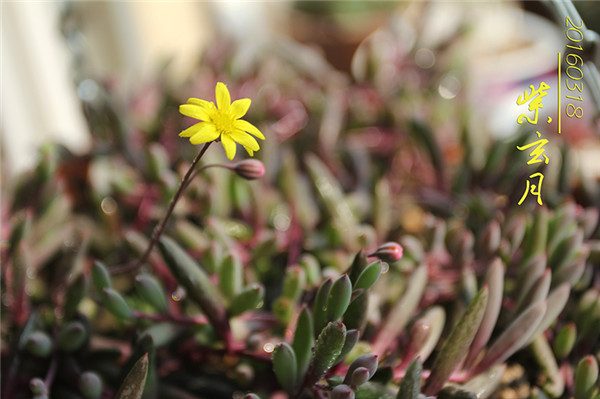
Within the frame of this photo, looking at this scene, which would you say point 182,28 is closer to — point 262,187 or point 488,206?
point 262,187

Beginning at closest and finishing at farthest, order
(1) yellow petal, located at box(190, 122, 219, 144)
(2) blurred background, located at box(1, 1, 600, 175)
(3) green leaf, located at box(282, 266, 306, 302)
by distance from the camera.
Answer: (1) yellow petal, located at box(190, 122, 219, 144), (3) green leaf, located at box(282, 266, 306, 302), (2) blurred background, located at box(1, 1, 600, 175)

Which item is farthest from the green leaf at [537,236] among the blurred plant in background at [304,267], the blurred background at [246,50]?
the blurred background at [246,50]

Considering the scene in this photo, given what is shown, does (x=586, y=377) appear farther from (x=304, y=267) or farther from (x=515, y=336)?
(x=304, y=267)

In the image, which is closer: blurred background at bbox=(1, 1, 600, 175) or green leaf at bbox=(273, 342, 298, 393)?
green leaf at bbox=(273, 342, 298, 393)

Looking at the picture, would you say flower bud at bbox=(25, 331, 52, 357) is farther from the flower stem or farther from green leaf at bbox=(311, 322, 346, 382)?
green leaf at bbox=(311, 322, 346, 382)

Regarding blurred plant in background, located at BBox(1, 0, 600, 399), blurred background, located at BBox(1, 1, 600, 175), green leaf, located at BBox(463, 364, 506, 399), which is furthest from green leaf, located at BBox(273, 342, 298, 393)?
blurred background, located at BBox(1, 1, 600, 175)

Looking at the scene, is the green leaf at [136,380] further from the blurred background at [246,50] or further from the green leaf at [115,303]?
the blurred background at [246,50]

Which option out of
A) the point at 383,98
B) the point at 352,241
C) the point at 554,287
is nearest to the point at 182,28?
the point at 383,98
